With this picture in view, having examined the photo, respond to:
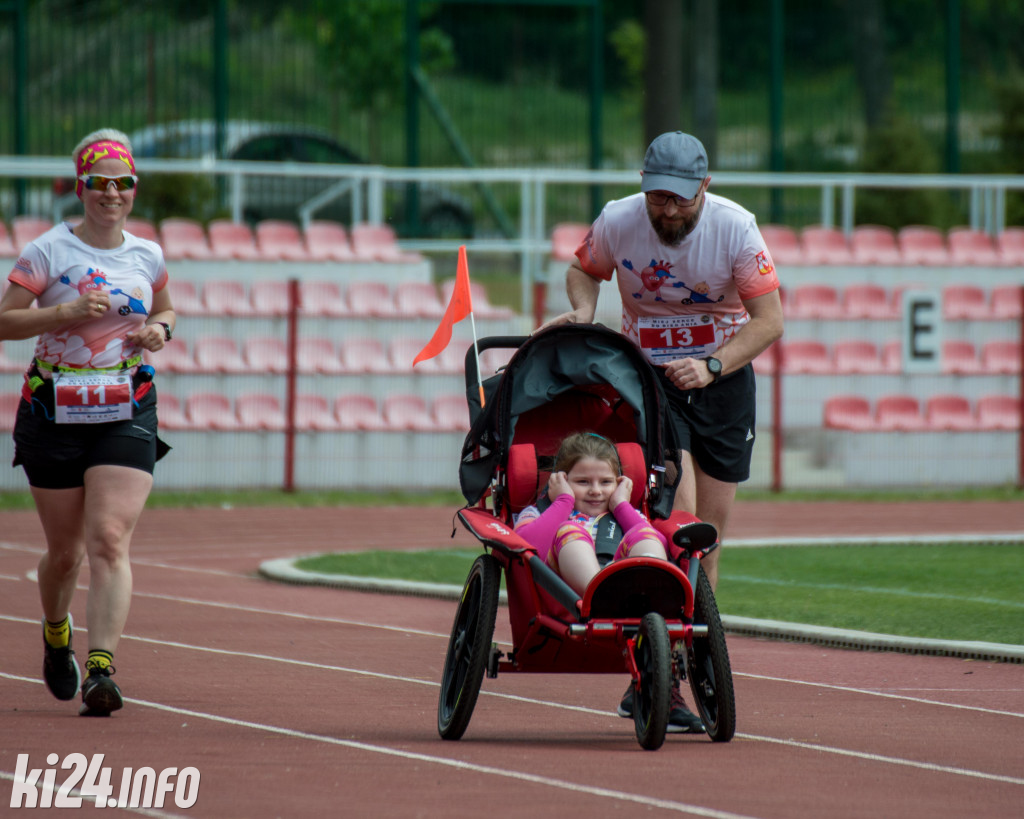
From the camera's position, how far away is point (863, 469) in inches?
687

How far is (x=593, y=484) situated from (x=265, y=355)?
11288mm

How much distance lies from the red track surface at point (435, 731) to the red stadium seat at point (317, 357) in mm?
6965

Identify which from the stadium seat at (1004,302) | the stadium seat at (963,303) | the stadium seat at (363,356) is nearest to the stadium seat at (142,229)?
the stadium seat at (363,356)

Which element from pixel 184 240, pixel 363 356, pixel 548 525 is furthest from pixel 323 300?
pixel 548 525

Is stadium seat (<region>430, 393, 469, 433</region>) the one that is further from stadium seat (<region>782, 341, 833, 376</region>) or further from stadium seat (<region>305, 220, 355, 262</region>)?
stadium seat (<region>782, 341, 833, 376</region>)

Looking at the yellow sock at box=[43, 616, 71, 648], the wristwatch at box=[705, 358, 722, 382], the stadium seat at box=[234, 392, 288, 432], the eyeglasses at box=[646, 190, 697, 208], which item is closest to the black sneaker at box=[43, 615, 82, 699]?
the yellow sock at box=[43, 616, 71, 648]

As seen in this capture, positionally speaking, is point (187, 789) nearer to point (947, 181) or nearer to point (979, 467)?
point (979, 467)

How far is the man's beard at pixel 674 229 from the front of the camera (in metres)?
6.28

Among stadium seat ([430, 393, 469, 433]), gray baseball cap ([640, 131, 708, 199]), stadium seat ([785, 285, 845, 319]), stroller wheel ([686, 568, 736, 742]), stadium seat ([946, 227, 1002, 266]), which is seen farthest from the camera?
stadium seat ([946, 227, 1002, 266])

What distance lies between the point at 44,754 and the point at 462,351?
39.9 feet

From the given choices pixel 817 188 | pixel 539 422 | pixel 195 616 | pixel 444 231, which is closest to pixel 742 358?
pixel 539 422

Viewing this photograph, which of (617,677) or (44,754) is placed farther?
(617,677)

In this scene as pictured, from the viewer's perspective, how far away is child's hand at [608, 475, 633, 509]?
236 inches

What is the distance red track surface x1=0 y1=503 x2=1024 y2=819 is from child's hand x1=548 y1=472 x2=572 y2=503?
0.87 meters
